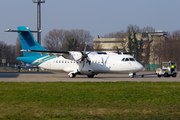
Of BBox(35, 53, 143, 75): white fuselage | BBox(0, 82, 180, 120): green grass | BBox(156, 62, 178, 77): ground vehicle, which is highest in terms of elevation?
BBox(35, 53, 143, 75): white fuselage

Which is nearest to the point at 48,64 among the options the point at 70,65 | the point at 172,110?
the point at 70,65

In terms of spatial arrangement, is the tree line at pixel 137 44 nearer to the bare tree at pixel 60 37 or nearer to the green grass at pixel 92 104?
the bare tree at pixel 60 37

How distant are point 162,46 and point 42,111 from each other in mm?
62425

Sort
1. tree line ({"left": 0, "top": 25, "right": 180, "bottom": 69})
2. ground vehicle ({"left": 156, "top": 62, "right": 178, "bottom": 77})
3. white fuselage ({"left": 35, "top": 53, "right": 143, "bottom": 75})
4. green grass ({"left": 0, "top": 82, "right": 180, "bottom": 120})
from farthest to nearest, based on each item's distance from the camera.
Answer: tree line ({"left": 0, "top": 25, "right": 180, "bottom": 69}) → ground vehicle ({"left": 156, "top": 62, "right": 178, "bottom": 77}) → white fuselage ({"left": 35, "top": 53, "right": 143, "bottom": 75}) → green grass ({"left": 0, "top": 82, "right": 180, "bottom": 120})

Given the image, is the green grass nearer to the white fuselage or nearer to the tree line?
the white fuselage

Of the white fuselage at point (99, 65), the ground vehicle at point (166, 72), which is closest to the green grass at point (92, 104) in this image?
the white fuselage at point (99, 65)

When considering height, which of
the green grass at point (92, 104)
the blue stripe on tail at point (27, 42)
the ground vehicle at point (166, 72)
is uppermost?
the blue stripe on tail at point (27, 42)

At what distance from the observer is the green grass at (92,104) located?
886 centimetres

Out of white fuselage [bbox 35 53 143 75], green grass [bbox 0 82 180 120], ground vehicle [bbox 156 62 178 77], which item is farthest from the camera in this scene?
ground vehicle [bbox 156 62 178 77]

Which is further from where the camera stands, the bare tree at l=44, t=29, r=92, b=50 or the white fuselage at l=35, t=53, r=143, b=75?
the bare tree at l=44, t=29, r=92, b=50

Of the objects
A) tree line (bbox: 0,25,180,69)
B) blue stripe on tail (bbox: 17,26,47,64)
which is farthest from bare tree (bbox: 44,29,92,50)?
blue stripe on tail (bbox: 17,26,47,64)

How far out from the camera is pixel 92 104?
1159 cm

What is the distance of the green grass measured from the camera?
8.86 m

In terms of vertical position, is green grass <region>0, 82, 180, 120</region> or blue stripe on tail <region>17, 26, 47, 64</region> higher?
blue stripe on tail <region>17, 26, 47, 64</region>
